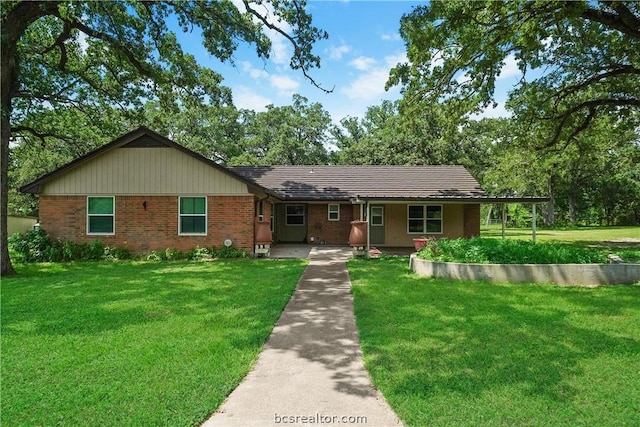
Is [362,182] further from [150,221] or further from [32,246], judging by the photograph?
[32,246]

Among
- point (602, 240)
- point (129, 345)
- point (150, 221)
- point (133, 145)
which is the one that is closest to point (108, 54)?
point (133, 145)

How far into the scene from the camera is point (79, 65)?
15.6 metres

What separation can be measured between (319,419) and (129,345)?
2.94m

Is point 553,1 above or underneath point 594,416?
above

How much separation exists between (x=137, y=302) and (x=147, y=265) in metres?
5.77

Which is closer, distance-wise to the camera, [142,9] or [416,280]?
[416,280]

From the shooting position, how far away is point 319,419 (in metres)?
3.26

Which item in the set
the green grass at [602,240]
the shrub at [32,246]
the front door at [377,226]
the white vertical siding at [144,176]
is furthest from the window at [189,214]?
the green grass at [602,240]

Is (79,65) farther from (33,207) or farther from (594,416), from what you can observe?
(33,207)

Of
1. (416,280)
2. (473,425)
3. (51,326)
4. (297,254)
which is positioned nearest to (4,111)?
(51,326)

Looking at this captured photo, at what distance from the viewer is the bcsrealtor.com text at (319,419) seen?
3.21m

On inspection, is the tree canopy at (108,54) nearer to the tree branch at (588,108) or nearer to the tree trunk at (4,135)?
the tree trunk at (4,135)

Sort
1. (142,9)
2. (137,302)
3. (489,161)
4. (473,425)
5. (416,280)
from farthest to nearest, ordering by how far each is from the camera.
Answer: (489,161)
(142,9)
(416,280)
(137,302)
(473,425)

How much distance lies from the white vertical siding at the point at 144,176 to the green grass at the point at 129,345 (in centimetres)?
553
